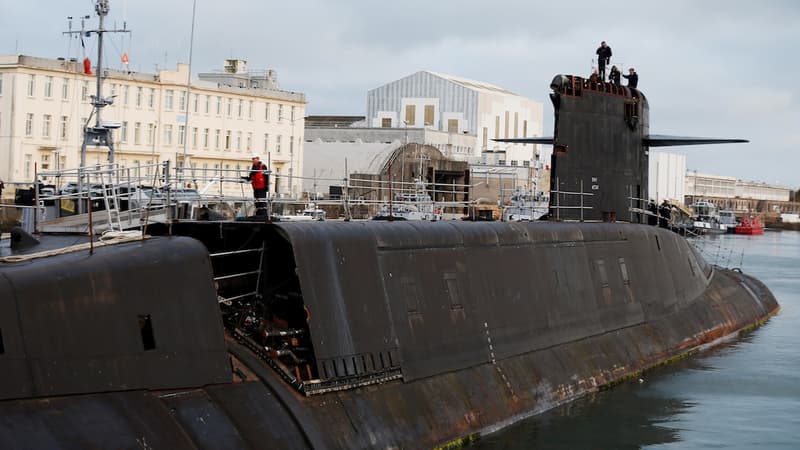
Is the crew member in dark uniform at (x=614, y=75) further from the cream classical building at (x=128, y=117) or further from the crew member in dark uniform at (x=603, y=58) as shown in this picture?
the cream classical building at (x=128, y=117)

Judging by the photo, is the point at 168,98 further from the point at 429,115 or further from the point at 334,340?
the point at 429,115

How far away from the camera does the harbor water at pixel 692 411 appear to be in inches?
703

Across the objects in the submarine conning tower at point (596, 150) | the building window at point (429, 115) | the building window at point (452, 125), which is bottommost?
the submarine conning tower at point (596, 150)

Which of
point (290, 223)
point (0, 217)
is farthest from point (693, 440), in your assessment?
point (0, 217)

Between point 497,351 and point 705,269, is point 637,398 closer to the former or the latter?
point 497,351

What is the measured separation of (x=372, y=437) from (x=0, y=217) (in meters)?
22.0

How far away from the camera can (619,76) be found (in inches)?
1115

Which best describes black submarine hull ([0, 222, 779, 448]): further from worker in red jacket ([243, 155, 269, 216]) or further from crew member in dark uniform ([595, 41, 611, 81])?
crew member in dark uniform ([595, 41, 611, 81])

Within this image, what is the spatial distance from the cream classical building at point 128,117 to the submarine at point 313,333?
18.6 metres

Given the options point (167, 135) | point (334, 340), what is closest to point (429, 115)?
point (167, 135)

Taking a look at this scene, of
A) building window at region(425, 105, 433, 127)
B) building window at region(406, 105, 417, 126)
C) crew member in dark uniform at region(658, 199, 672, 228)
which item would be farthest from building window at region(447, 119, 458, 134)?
crew member in dark uniform at region(658, 199, 672, 228)

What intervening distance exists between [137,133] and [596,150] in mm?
22787

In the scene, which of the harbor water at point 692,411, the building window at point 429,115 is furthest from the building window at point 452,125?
the harbor water at point 692,411

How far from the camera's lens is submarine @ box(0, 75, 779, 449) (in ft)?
36.0
